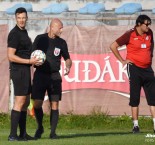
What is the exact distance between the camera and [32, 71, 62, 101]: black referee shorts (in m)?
13.0

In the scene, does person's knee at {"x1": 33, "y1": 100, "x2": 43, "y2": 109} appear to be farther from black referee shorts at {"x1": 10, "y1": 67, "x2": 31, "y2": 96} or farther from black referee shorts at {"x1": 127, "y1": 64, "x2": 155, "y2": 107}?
black referee shorts at {"x1": 127, "y1": 64, "x2": 155, "y2": 107}

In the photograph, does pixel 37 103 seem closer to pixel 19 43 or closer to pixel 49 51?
pixel 49 51

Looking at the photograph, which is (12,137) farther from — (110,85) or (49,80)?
(110,85)

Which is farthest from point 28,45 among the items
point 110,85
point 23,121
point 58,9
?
point 58,9

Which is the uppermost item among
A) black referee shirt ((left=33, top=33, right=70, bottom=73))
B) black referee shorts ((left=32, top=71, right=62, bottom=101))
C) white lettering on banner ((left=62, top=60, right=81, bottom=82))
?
black referee shirt ((left=33, top=33, right=70, bottom=73))

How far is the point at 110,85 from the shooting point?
701 inches

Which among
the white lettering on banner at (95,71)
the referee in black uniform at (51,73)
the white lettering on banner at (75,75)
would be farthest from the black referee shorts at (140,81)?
the white lettering on banner at (75,75)

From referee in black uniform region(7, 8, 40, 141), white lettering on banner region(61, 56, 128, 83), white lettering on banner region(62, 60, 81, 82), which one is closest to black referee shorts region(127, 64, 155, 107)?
referee in black uniform region(7, 8, 40, 141)

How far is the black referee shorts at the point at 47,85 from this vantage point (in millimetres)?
13039

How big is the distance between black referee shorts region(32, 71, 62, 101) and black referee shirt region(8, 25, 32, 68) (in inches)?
21.5

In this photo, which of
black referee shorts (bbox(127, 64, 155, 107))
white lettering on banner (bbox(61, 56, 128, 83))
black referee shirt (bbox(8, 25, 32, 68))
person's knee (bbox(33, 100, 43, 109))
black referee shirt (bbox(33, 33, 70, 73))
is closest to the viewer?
black referee shirt (bbox(8, 25, 32, 68))

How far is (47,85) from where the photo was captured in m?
13.0

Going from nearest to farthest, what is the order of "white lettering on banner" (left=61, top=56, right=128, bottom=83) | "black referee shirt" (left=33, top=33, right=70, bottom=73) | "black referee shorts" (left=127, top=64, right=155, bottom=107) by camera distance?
"black referee shirt" (left=33, top=33, right=70, bottom=73), "black referee shorts" (left=127, top=64, right=155, bottom=107), "white lettering on banner" (left=61, top=56, right=128, bottom=83)

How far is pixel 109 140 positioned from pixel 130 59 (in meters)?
2.38
